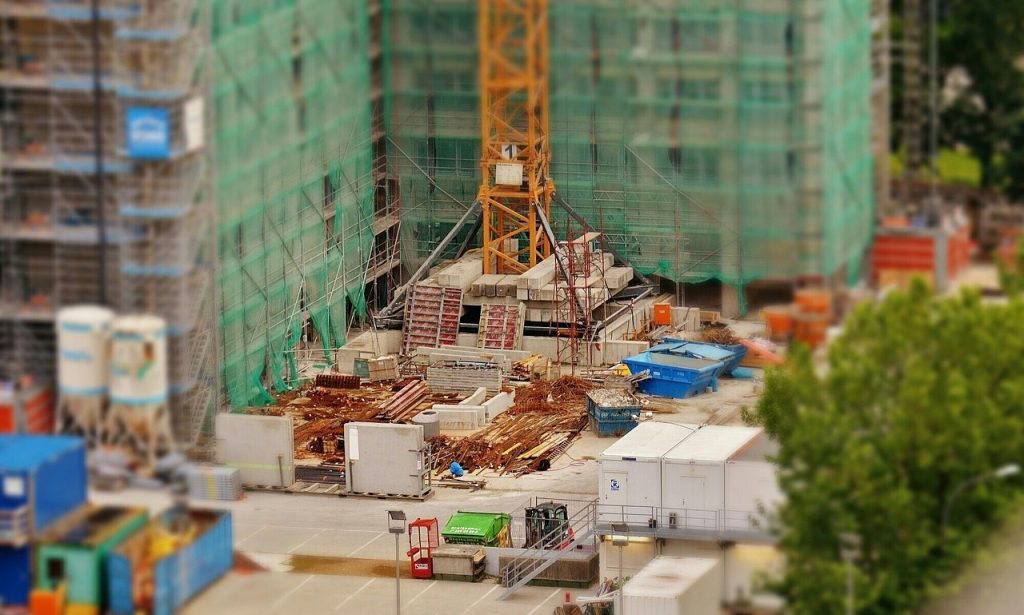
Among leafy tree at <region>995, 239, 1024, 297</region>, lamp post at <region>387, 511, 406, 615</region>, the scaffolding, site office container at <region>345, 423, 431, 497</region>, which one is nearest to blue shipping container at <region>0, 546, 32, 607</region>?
the scaffolding

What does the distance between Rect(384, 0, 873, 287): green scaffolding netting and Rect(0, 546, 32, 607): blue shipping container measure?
15924 mm

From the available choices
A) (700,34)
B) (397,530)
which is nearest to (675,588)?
(397,530)

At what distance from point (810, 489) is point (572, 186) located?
34.1m

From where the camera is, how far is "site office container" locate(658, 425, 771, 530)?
68.8 metres

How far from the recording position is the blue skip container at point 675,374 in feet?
277

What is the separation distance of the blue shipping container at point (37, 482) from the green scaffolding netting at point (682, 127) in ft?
47.6

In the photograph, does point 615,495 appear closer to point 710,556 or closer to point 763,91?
point 710,556

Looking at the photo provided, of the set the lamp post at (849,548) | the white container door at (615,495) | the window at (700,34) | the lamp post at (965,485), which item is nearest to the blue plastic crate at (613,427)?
the white container door at (615,495)

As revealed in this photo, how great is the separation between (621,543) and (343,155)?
23585mm

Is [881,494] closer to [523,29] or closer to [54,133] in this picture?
[54,133]

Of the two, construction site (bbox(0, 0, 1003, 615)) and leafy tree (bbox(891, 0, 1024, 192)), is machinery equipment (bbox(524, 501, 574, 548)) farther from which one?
leafy tree (bbox(891, 0, 1024, 192))

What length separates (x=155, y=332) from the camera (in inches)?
2389

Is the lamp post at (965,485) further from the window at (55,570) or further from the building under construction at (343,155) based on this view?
the window at (55,570)

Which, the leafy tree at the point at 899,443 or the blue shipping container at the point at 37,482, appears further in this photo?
the blue shipping container at the point at 37,482
